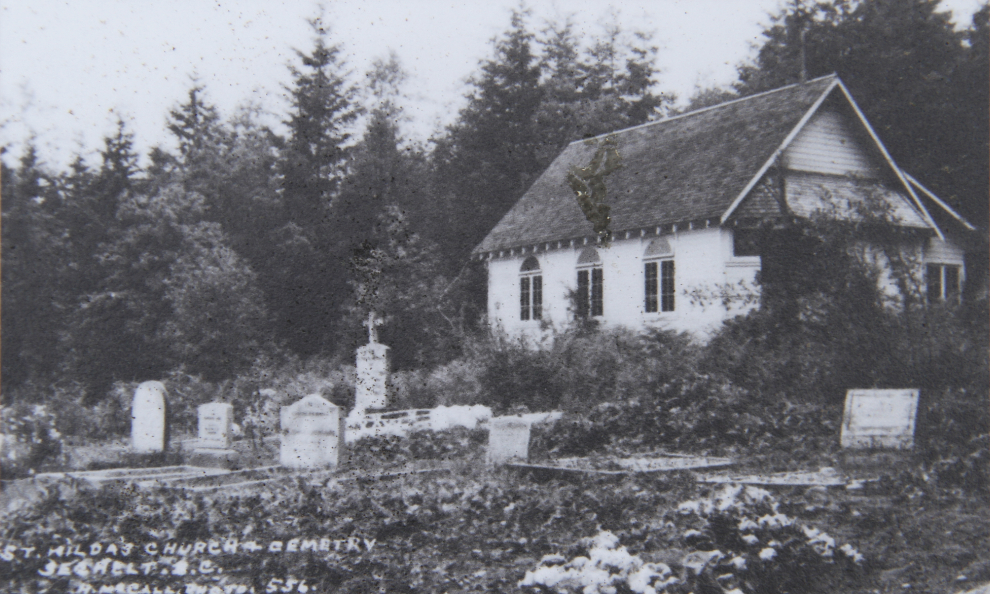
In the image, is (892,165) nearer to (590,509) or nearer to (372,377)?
(372,377)

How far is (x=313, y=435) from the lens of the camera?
37.9 ft

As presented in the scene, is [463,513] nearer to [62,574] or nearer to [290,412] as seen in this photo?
[62,574]

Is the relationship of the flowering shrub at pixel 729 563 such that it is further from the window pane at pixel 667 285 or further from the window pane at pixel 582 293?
the window pane at pixel 582 293

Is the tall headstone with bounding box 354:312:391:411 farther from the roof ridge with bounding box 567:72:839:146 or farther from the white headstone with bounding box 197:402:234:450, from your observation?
the roof ridge with bounding box 567:72:839:146

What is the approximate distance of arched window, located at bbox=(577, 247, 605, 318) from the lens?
847 inches

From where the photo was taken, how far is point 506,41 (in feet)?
78.3

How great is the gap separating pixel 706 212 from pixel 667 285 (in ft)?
7.73

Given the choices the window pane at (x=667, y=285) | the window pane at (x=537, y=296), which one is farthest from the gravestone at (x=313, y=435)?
the window pane at (x=537, y=296)

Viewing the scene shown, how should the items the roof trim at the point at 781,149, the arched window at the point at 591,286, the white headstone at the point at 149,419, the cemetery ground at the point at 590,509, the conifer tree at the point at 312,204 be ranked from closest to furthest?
the cemetery ground at the point at 590,509, the white headstone at the point at 149,419, the roof trim at the point at 781,149, the arched window at the point at 591,286, the conifer tree at the point at 312,204

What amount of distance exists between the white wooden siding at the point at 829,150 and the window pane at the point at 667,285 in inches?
149

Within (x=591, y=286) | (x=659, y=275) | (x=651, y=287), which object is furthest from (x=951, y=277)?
(x=591, y=286)

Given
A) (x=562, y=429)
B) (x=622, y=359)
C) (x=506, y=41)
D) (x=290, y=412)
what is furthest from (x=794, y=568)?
(x=506, y=41)

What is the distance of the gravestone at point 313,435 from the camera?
11508 millimetres

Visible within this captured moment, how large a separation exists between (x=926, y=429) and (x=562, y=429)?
5094mm
